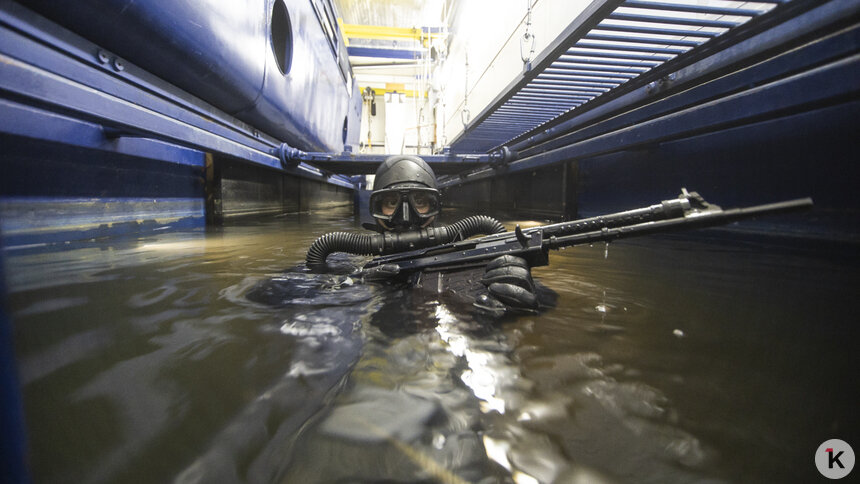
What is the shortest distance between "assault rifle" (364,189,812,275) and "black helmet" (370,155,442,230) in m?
0.31

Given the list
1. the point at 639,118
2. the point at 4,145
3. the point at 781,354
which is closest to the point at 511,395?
the point at 781,354

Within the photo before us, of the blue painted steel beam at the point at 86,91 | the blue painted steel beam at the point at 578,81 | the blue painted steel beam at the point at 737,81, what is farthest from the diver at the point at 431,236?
the blue painted steel beam at the point at 737,81

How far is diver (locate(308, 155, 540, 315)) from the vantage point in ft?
4.87

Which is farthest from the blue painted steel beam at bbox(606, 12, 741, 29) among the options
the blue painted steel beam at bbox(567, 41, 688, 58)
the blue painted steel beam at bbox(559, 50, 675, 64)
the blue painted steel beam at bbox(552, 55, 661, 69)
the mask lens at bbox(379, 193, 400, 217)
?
the mask lens at bbox(379, 193, 400, 217)

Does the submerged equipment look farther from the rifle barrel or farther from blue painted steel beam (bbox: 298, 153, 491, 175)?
blue painted steel beam (bbox: 298, 153, 491, 175)

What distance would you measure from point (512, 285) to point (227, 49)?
141 inches

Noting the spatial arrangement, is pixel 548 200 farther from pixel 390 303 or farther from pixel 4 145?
pixel 4 145

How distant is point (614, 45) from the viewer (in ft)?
9.52

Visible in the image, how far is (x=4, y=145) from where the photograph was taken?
6.52ft

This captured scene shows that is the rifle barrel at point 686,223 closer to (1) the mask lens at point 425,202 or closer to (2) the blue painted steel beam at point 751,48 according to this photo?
(1) the mask lens at point 425,202

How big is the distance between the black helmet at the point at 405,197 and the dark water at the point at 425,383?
0.68 m

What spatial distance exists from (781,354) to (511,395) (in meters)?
0.97

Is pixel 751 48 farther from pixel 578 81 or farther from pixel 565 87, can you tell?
pixel 565 87

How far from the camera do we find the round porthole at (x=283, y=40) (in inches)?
178
